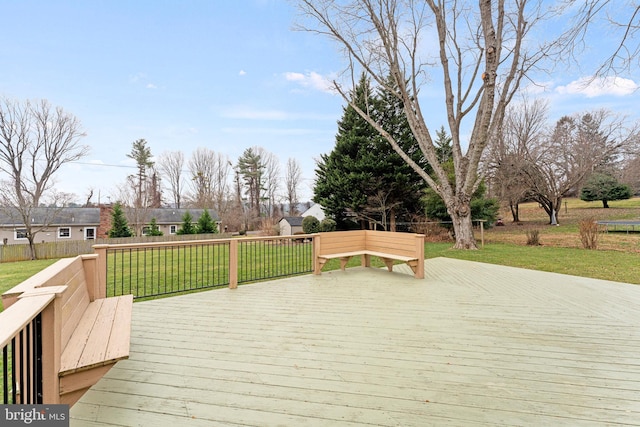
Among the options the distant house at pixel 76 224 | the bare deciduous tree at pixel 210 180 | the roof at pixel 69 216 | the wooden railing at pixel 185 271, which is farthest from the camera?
the bare deciduous tree at pixel 210 180

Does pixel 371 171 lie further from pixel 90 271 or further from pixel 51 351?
pixel 51 351

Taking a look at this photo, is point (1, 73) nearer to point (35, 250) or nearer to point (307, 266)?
point (35, 250)

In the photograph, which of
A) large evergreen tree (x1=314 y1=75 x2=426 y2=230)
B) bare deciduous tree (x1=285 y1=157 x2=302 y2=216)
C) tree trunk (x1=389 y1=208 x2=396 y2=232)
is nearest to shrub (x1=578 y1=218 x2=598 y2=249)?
large evergreen tree (x1=314 y1=75 x2=426 y2=230)

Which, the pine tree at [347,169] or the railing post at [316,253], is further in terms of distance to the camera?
the pine tree at [347,169]

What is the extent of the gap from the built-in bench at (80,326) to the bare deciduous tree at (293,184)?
1197 inches

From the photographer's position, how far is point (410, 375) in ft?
7.11

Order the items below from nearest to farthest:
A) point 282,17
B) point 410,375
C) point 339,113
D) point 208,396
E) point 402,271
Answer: point 208,396, point 410,375, point 402,271, point 282,17, point 339,113

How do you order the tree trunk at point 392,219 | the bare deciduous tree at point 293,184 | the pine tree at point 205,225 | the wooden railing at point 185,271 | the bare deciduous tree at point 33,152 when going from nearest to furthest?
the wooden railing at point 185,271 < the bare deciduous tree at point 33,152 < the tree trunk at point 392,219 < the pine tree at point 205,225 < the bare deciduous tree at point 293,184

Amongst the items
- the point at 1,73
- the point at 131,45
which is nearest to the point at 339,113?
the point at 131,45

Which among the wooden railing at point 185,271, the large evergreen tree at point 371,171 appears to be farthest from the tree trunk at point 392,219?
the wooden railing at point 185,271

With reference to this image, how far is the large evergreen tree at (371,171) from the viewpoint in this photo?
15.5 m

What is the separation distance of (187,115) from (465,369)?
2010cm

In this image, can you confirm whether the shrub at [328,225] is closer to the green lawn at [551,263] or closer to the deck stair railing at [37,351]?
the green lawn at [551,263]

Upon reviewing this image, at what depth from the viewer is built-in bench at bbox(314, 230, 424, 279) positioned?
562 cm
